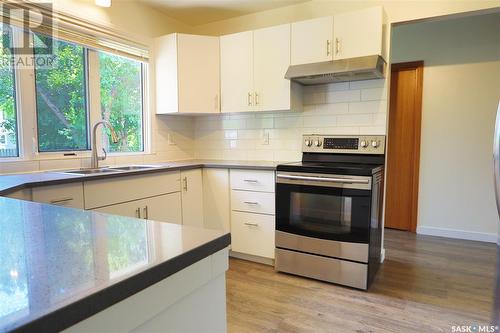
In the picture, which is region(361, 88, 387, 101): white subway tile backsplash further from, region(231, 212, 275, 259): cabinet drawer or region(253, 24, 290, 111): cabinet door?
region(231, 212, 275, 259): cabinet drawer

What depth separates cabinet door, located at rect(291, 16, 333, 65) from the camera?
263cm

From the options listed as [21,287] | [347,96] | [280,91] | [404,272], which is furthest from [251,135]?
[21,287]

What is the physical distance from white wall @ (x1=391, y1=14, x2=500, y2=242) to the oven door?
1.91 metres

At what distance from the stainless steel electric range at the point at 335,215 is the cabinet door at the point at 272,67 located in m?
0.65

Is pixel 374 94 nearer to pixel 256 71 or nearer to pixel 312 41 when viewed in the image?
pixel 312 41

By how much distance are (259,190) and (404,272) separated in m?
1.37

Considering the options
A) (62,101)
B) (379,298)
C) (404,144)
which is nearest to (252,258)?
(379,298)

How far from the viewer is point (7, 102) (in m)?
2.18

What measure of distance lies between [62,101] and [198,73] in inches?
47.4

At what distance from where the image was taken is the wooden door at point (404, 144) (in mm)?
3725

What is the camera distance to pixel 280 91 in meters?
2.85

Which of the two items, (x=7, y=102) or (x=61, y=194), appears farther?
(x=7, y=102)

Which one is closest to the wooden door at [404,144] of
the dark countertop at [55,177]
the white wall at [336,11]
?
the white wall at [336,11]

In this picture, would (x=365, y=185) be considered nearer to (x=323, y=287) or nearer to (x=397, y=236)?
(x=323, y=287)
